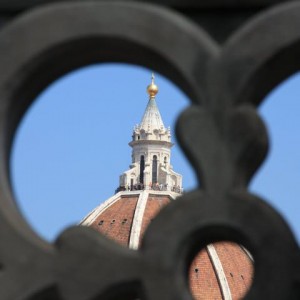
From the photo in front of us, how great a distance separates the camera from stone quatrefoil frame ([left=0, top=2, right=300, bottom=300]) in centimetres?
290

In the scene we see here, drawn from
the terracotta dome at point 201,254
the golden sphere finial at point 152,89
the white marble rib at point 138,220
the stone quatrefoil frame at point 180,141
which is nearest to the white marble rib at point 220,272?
the terracotta dome at point 201,254

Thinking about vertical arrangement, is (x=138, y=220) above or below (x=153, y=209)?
below

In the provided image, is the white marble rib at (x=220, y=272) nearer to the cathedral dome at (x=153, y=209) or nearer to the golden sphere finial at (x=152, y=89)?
the cathedral dome at (x=153, y=209)

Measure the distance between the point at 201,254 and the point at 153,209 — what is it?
541 cm

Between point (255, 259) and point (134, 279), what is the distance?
0.74 ft

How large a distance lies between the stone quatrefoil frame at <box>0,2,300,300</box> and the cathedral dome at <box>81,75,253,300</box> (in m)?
37.7

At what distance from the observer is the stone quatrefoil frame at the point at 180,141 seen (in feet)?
9.53

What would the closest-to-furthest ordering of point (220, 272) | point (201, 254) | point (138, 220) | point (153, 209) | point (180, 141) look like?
point (180, 141), point (201, 254), point (220, 272), point (138, 220), point (153, 209)

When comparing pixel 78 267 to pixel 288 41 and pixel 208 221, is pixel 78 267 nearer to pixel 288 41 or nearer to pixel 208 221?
pixel 208 221

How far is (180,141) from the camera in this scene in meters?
2.99

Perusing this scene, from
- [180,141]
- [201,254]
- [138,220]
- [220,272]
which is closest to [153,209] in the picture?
[138,220]

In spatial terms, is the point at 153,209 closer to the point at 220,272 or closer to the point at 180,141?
the point at 220,272

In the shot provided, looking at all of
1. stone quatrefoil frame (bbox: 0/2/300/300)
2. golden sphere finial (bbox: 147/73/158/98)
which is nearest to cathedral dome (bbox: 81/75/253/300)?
golden sphere finial (bbox: 147/73/158/98)

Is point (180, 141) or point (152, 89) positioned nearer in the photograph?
point (180, 141)
